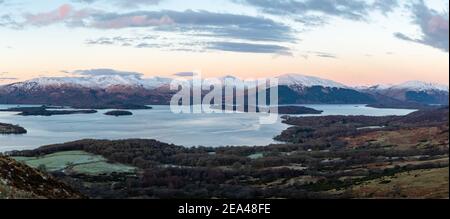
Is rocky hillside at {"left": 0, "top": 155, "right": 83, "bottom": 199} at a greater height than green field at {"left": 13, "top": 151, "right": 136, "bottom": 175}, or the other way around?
rocky hillside at {"left": 0, "top": 155, "right": 83, "bottom": 199}

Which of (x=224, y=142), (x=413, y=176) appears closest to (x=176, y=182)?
(x=413, y=176)

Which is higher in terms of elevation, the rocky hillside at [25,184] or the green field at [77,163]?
the rocky hillside at [25,184]

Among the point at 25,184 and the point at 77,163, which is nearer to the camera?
the point at 25,184

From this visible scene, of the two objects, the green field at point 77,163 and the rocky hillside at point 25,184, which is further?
the green field at point 77,163

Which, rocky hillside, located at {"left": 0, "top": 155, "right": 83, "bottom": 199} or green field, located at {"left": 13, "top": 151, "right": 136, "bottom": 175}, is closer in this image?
rocky hillside, located at {"left": 0, "top": 155, "right": 83, "bottom": 199}

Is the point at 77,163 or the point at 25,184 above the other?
the point at 25,184
